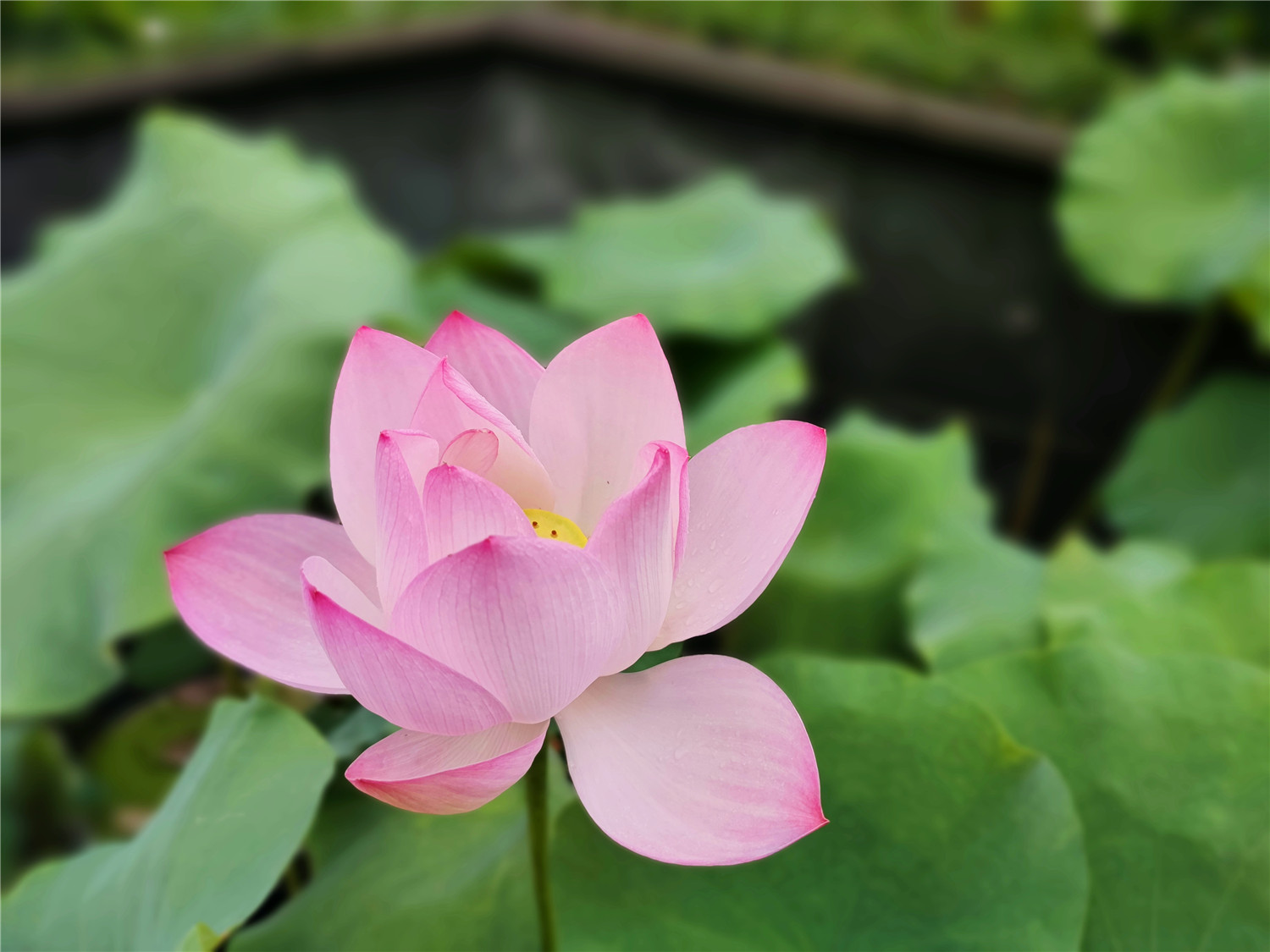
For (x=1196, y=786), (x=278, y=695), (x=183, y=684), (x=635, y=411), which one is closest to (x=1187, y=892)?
(x=1196, y=786)

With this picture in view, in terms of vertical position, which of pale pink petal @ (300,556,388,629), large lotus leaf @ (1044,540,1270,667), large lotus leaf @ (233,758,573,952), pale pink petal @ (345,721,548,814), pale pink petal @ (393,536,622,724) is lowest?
large lotus leaf @ (233,758,573,952)

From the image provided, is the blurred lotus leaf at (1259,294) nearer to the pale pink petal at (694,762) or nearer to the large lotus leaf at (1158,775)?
the large lotus leaf at (1158,775)

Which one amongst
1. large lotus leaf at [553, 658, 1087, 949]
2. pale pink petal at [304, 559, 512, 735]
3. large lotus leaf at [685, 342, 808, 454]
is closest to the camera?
pale pink petal at [304, 559, 512, 735]

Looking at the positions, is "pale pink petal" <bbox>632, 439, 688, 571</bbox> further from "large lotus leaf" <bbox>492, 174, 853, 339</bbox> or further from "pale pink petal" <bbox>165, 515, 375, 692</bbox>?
"large lotus leaf" <bbox>492, 174, 853, 339</bbox>

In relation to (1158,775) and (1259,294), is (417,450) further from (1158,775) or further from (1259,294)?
(1259,294)

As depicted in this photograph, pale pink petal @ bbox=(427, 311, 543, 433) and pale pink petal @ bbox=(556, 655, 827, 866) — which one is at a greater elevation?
pale pink petal @ bbox=(427, 311, 543, 433)

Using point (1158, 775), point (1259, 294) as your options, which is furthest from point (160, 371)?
point (1259, 294)

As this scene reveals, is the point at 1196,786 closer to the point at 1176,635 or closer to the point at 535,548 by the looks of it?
the point at 1176,635

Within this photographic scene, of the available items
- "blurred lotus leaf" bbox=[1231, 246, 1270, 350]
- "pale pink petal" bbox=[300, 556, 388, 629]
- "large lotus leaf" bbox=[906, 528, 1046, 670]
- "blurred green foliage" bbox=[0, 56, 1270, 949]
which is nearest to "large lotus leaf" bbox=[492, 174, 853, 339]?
"blurred green foliage" bbox=[0, 56, 1270, 949]
